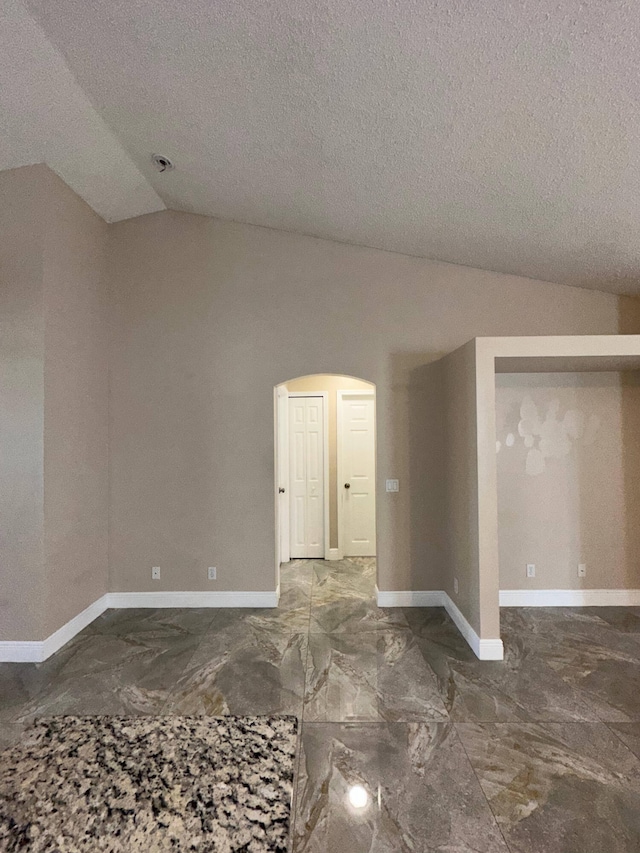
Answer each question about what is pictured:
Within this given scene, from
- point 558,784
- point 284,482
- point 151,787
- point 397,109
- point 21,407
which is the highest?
point 397,109

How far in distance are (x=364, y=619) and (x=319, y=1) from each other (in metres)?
3.90

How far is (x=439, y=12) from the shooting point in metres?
1.66

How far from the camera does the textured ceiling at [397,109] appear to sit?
1.74 meters

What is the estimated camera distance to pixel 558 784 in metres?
1.90

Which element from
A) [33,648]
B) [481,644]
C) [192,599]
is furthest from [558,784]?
[33,648]

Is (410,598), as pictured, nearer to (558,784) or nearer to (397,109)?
(558,784)

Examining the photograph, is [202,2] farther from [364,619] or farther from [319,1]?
[364,619]

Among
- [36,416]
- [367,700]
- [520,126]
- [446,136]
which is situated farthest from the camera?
[36,416]

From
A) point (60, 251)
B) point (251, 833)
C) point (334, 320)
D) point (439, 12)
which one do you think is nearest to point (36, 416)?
point (60, 251)

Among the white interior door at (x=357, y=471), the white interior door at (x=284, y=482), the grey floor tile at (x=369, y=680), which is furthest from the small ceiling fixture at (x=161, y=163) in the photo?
the grey floor tile at (x=369, y=680)

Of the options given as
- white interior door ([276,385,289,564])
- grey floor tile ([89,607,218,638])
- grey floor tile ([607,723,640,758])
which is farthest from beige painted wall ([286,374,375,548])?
grey floor tile ([607,723,640,758])

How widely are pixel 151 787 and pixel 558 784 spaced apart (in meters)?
1.85

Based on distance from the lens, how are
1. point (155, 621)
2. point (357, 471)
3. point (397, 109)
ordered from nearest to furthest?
point (397, 109) → point (155, 621) → point (357, 471)

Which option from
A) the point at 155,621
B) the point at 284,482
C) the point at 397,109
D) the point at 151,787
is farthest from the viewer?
the point at 284,482
